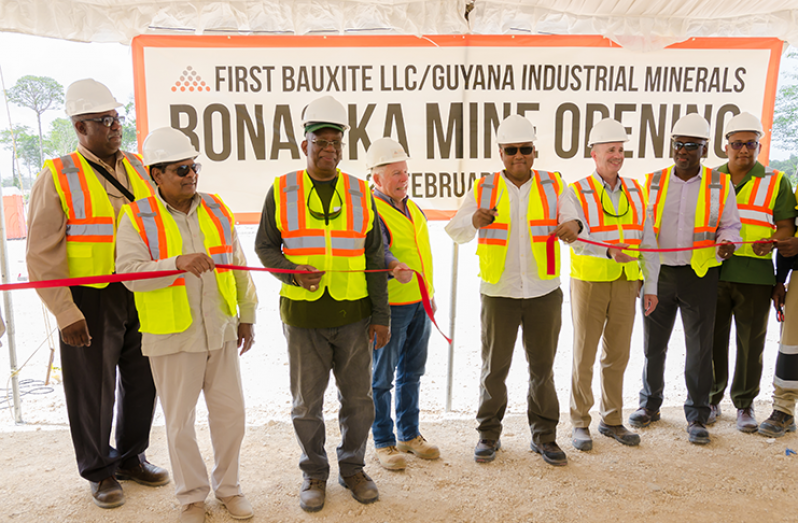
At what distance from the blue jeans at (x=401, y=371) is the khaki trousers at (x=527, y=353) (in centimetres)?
44

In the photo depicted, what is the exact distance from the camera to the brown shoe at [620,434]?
3910 mm

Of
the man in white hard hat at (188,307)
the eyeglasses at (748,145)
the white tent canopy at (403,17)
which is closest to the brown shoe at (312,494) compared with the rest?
the man in white hard hat at (188,307)

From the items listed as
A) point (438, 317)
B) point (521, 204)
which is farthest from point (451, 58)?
point (438, 317)

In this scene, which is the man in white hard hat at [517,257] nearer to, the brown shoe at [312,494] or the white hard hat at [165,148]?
the brown shoe at [312,494]

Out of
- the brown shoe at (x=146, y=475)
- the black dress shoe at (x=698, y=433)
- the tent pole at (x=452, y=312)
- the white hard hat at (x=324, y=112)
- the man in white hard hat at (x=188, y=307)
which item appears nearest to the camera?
the man in white hard hat at (x=188, y=307)

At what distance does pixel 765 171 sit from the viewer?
4.12m

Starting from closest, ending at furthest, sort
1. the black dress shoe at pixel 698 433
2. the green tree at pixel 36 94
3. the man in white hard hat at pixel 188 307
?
the man in white hard hat at pixel 188 307 < the black dress shoe at pixel 698 433 < the green tree at pixel 36 94

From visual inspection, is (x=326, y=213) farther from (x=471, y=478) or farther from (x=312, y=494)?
(x=471, y=478)

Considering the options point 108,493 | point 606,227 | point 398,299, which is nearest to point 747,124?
point 606,227

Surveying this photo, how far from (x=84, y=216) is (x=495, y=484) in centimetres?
289

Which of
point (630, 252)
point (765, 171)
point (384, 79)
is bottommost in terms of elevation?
→ point (630, 252)

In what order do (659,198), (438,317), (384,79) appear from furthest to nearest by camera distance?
(438,317)
(384,79)
(659,198)

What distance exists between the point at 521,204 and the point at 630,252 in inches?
35.8

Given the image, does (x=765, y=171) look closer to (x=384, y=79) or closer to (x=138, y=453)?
(x=384, y=79)
